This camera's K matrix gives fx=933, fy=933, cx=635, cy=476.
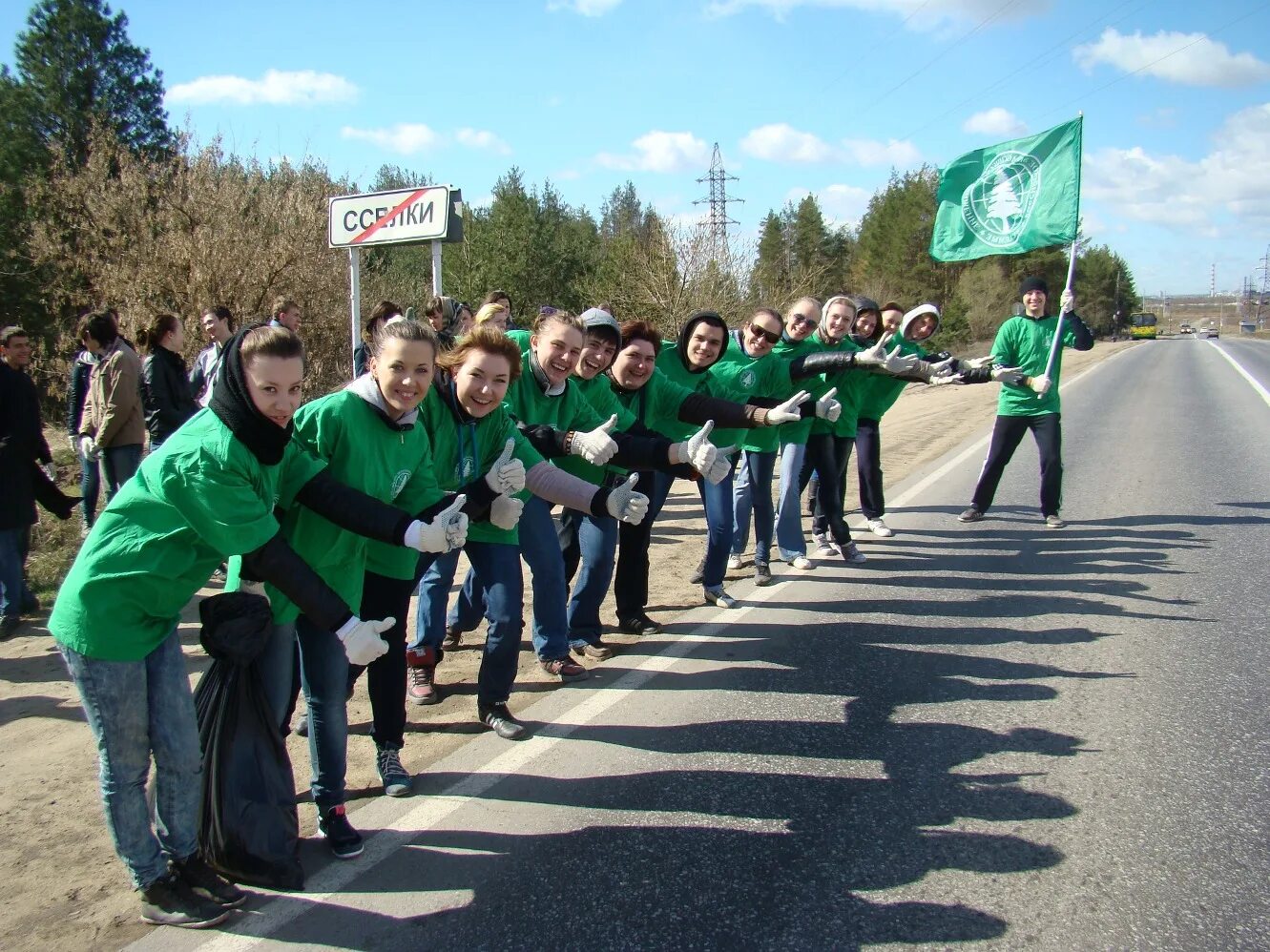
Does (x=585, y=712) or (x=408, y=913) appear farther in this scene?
(x=585, y=712)

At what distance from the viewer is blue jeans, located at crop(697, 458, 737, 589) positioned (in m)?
6.10

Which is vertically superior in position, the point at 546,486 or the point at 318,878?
the point at 546,486

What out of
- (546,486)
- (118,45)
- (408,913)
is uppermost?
(118,45)

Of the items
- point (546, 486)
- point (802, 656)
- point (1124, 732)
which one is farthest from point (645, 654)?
point (1124, 732)

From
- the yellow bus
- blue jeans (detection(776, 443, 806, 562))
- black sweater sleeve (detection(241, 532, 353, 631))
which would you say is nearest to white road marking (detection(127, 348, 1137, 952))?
black sweater sleeve (detection(241, 532, 353, 631))

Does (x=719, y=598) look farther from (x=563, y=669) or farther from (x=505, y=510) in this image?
(x=505, y=510)

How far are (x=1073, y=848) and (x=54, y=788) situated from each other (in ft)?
12.5

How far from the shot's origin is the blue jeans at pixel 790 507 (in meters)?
7.14

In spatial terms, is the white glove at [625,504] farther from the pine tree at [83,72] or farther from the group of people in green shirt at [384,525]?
the pine tree at [83,72]

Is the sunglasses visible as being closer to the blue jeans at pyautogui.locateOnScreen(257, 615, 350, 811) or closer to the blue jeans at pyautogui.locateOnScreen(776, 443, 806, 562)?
the blue jeans at pyautogui.locateOnScreen(776, 443, 806, 562)

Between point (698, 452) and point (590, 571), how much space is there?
1044mm

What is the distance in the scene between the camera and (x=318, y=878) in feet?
10.0

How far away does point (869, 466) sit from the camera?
833 cm

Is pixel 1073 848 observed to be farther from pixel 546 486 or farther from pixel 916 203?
pixel 916 203
